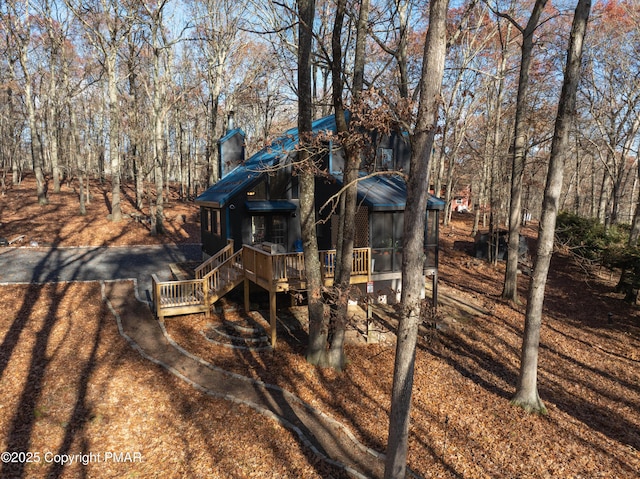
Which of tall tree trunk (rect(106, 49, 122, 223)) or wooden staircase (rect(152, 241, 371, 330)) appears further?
tall tree trunk (rect(106, 49, 122, 223))

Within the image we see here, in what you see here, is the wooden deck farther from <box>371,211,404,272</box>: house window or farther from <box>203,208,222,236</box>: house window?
<box>203,208,222,236</box>: house window

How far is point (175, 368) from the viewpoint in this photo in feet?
33.3

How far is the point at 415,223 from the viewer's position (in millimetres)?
5879

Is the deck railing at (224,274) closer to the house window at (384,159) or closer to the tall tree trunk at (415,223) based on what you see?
the house window at (384,159)

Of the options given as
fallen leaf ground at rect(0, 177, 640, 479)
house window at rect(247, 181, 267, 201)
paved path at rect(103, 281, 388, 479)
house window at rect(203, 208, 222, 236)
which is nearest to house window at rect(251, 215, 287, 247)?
house window at rect(247, 181, 267, 201)

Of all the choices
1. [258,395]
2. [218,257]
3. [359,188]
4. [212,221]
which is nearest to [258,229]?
[218,257]

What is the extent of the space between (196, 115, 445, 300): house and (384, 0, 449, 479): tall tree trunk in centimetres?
756

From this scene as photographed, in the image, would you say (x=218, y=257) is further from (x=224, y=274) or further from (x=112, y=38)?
(x=112, y=38)

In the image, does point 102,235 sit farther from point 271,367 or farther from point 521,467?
point 521,467

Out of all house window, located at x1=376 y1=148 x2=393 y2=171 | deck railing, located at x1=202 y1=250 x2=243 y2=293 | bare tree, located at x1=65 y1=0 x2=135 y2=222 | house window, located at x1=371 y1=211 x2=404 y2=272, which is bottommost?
deck railing, located at x1=202 y1=250 x2=243 y2=293

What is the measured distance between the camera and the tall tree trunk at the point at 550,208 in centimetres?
893

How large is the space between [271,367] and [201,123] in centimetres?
4201

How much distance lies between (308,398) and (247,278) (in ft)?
17.6

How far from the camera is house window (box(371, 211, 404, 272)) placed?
14.2 metres
